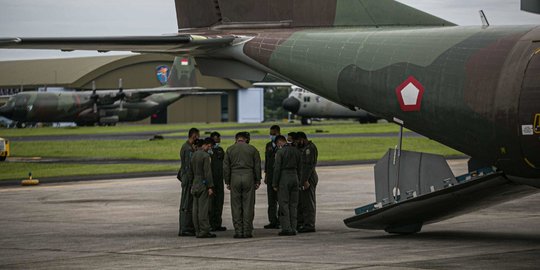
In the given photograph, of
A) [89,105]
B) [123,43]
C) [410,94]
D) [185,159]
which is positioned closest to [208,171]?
[185,159]

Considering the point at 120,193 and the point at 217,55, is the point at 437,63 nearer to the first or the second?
the point at 217,55

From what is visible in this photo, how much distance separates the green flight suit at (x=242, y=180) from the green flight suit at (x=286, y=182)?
1.79ft

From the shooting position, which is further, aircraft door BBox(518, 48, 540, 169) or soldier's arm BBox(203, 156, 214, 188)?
soldier's arm BBox(203, 156, 214, 188)

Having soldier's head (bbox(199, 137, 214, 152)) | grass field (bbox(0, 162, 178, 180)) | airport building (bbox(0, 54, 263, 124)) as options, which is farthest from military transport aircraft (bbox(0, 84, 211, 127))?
soldier's head (bbox(199, 137, 214, 152))

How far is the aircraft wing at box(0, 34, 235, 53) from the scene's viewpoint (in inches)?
643

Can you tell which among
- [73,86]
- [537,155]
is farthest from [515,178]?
[73,86]

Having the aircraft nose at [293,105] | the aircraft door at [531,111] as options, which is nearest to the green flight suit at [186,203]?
the aircraft door at [531,111]

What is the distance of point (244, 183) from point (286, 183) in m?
0.95

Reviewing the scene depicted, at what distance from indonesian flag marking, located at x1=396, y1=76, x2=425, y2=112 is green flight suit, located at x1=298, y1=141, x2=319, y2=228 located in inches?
128

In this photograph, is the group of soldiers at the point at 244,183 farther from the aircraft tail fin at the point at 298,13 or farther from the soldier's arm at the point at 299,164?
the aircraft tail fin at the point at 298,13

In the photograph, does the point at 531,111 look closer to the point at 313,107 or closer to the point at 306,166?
the point at 306,166

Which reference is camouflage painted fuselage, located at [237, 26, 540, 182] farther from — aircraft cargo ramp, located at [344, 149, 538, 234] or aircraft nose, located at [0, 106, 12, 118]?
aircraft nose, located at [0, 106, 12, 118]

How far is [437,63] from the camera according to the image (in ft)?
50.3

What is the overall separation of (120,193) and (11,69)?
278ft
